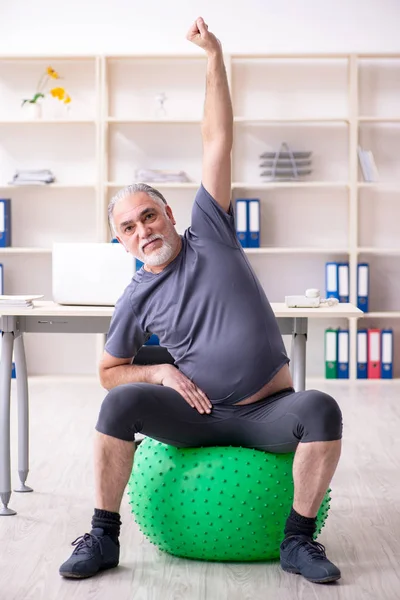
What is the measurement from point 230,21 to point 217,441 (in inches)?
160

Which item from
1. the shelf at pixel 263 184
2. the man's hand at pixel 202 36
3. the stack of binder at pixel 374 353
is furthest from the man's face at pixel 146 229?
the stack of binder at pixel 374 353

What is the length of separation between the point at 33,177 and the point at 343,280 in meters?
2.00

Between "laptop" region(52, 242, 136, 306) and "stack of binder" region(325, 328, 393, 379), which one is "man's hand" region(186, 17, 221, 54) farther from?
"stack of binder" region(325, 328, 393, 379)

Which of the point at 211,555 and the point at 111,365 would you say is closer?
the point at 211,555

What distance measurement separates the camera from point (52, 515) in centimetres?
289

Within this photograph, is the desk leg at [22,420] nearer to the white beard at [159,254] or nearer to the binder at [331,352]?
the white beard at [159,254]

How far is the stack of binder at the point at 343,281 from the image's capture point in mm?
5664

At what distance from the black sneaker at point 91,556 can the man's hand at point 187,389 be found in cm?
39

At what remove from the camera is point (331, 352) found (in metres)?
5.66

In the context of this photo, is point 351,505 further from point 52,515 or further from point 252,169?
point 252,169

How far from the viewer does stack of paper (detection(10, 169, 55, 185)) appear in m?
5.69

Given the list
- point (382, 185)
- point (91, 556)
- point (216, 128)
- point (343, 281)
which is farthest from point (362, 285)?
point (91, 556)

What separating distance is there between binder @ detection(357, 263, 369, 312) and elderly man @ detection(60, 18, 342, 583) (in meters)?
3.26

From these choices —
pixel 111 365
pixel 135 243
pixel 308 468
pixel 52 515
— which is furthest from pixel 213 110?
pixel 52 515
